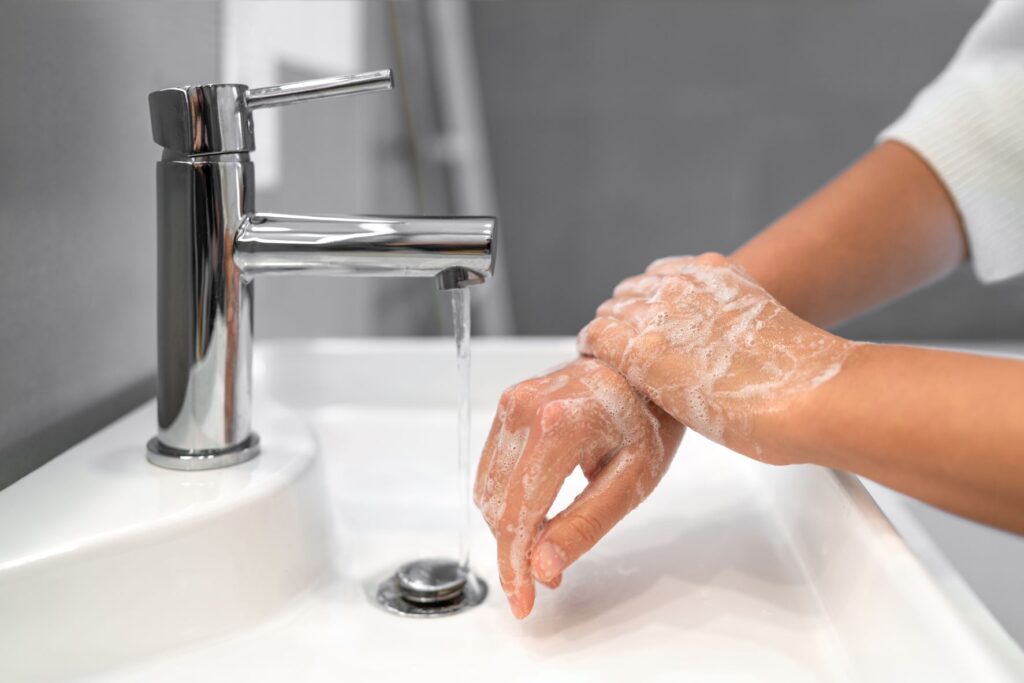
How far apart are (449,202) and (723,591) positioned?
1118mm

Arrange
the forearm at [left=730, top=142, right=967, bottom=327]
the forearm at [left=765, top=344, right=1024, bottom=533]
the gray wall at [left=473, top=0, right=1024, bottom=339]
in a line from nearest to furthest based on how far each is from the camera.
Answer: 1. the forearm at [left=765, top=344, right=1024, bottom=533]
2. the forearm at [left=730, top=142, right=967, bottom=327]
3. the gray wall at [left=473, top=0, right=1024, bottom=339]

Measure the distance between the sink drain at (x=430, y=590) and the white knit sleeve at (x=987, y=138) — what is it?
0.42m

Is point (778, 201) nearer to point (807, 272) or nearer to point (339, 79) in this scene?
point (807, 272)

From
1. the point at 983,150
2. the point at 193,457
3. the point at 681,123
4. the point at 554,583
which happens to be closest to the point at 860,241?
the point at 983,150

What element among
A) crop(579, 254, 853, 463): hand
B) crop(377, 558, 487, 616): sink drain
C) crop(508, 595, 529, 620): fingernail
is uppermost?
crop(579, 254, 853, 463): hand

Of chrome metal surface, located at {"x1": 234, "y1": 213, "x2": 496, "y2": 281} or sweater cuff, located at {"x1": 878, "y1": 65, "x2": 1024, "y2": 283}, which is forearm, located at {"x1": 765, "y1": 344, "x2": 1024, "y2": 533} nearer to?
chrome metal surface, located at {"x1": 234, "y1": 213, "x2": 496, "y2": 281}

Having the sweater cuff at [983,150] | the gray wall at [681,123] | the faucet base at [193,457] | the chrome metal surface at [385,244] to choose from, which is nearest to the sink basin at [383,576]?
the faucet base at [193,457]

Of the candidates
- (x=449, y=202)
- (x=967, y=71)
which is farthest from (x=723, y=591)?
(x=449, y=202)

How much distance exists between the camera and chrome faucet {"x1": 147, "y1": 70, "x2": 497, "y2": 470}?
1.37 feet

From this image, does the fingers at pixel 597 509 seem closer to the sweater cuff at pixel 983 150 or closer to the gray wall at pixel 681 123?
the sweater cuff at pixel 983 150

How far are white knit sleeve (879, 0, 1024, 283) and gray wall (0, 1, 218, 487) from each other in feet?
1.67

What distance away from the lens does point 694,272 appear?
48cm

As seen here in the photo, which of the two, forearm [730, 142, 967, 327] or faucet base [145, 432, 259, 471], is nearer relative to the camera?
faucet base [145, 432, 259, 471]

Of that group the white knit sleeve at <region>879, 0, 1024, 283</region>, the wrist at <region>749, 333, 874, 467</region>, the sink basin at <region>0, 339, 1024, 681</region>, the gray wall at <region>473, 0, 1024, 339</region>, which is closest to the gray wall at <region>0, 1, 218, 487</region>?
the sink basin at <region>0, 339, 1024, 681</region>
